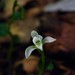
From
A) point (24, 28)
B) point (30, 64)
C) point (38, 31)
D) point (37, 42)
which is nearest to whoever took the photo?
point (37, 42)

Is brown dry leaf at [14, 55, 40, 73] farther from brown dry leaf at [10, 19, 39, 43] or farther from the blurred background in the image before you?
brown dry leaf at [10, 19, 39, 43]

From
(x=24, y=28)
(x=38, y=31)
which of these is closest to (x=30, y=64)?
(x=38, y=31)

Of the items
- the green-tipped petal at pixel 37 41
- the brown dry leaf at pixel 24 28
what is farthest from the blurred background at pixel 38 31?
the green-tipped petal at pixel 37 41

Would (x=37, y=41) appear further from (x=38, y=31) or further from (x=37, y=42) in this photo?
(x=38, y=31)

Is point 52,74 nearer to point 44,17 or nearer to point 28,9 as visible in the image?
point 44,17

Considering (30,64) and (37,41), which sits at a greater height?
(37,41)

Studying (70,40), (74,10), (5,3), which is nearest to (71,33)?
(70,40)

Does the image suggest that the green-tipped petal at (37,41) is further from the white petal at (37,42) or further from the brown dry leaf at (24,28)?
the brown dry leaf at (24,28)
